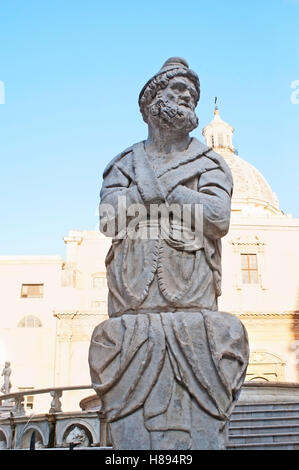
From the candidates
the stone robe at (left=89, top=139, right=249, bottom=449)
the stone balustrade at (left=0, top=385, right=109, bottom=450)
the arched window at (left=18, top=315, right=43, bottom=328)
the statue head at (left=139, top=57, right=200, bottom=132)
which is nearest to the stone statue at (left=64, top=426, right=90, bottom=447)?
the stone balustrade at (left=0, top=385, right=109, bottom=450)

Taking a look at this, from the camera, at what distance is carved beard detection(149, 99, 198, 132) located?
3635mm

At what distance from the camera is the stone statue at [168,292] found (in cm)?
300

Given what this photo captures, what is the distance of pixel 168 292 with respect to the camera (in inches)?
126

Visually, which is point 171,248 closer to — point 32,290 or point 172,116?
point 172,116

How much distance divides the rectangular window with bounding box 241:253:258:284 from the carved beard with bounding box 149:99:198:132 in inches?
1050

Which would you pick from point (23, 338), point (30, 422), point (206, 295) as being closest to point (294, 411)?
point (30, 422)

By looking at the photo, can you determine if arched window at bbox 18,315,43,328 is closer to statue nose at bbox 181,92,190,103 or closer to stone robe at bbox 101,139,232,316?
stone robe at bbox 101,139,232,316

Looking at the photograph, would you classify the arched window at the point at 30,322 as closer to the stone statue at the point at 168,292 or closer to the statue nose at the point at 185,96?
the stone statue at the point at 168,292

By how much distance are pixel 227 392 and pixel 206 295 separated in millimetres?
590

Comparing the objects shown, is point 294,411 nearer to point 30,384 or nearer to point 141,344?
point 141,344

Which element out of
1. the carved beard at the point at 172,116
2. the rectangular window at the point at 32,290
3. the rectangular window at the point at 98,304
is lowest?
the carved beard at the point at 172,116

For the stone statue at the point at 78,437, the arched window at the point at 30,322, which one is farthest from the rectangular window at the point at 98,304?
the stone statue at the point at 78,437

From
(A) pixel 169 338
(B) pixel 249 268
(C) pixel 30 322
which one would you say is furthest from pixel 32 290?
(A) pixel 169 338

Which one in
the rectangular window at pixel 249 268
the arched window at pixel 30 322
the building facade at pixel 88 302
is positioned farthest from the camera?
the rectangular window at pixel 249 268
